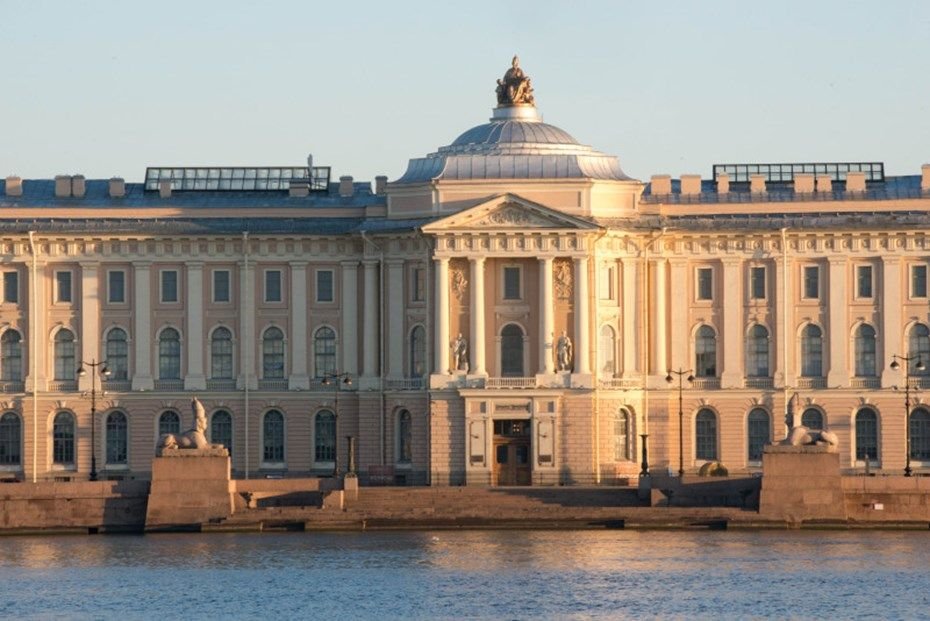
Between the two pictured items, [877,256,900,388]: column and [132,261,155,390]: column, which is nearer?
[877,256,900,388]: column

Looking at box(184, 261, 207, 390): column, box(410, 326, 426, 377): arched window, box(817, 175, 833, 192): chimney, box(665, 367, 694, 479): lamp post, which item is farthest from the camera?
box(817, 175, 833, 192): chimney

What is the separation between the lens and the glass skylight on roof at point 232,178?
126500 mm

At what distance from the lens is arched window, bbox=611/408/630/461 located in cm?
12094

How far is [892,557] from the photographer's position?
10081cm

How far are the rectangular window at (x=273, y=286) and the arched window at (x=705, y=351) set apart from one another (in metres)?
12.3

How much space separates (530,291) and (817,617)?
31.4m

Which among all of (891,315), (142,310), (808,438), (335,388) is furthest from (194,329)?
(808,438)

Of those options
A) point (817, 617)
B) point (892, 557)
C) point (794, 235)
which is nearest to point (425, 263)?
point (794, 235)

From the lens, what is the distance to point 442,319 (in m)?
120

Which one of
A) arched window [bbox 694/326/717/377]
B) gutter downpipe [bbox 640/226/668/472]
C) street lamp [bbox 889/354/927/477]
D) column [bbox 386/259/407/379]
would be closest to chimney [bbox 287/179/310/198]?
column [bbox 386/259/407/379]

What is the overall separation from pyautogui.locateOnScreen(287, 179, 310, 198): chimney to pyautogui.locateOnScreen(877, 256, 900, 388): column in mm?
17453

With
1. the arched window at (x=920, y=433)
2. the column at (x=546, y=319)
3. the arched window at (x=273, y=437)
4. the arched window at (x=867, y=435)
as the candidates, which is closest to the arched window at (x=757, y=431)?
the arched window at (x=867, y=435)

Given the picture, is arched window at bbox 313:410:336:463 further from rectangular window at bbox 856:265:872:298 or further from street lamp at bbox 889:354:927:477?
street lamp at bbox 889:354:927:477

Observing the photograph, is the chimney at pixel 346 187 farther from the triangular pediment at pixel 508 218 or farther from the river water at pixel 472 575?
the river water at pixel 472 575
